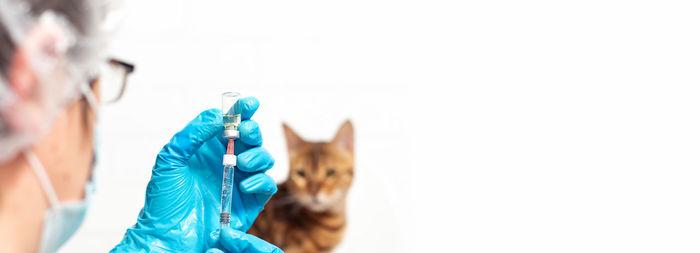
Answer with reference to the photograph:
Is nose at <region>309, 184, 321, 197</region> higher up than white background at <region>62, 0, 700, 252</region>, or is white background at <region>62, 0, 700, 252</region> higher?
white background at <region>62, 0, 700, 252</region>

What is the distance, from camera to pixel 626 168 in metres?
2.01

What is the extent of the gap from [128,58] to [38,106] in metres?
1.39

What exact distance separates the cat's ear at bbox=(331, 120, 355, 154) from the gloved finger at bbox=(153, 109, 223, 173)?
95 centimetres

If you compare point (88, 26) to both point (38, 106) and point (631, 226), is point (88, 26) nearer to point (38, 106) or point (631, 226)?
point (38, 106)

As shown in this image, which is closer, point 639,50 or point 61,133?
point 61,133

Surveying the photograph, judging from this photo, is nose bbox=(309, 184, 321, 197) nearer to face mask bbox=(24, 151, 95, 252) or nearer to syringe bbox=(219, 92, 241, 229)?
syringe bbox=(219, 92, 241, 229)

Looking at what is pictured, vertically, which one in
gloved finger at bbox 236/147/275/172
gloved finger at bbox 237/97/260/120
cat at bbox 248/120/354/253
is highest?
gloved finger at bbox 237/97/260/120

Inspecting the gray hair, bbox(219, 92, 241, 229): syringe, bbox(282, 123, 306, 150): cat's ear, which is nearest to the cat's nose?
bbox(282, 123, 306, 150): cat's ear

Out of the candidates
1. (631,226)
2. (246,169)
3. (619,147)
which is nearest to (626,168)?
(619,147)

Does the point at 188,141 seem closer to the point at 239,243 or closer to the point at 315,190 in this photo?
the point at 239,243

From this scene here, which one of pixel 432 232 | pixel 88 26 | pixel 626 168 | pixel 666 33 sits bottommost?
pixel 432 232

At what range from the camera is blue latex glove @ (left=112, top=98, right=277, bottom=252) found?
3.44 feet

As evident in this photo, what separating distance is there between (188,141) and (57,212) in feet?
1.01

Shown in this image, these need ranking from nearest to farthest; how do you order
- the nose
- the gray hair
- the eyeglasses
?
the gray hair → the eyeglasses → the nose
